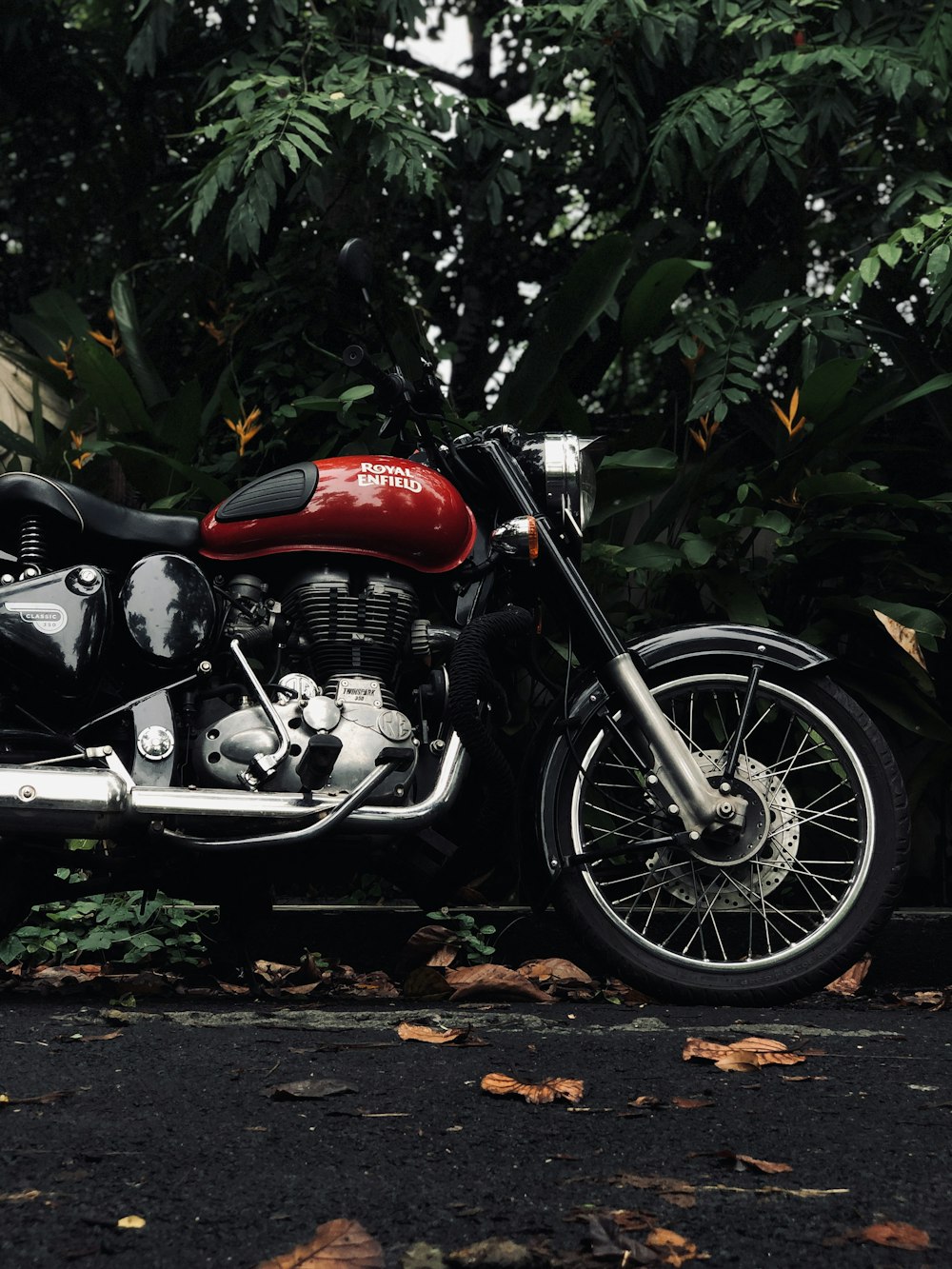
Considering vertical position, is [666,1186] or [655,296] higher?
[655,296]

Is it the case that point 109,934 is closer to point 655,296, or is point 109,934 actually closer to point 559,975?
point 559,975

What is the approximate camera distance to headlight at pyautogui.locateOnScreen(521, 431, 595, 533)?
2.92m

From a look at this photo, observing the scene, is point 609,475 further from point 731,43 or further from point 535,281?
point 535,281

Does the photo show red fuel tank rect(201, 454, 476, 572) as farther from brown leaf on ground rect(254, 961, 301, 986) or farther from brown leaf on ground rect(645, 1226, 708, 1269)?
brown leaf on ground rect(645, 1226, 708, 1269)

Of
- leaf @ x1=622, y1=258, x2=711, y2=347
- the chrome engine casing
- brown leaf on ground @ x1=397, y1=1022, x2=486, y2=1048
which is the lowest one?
brown leaf on ground @ x1=397, y1=1022, x2=486, y2=1048

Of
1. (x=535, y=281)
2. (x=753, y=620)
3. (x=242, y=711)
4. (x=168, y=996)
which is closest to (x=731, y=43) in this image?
(x=535, y=281)

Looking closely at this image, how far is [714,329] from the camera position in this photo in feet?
13.5

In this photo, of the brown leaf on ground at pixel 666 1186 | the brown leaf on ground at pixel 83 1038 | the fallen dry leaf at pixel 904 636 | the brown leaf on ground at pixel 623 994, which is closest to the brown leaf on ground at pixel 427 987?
the brown leaf on ground at pixel 623 994

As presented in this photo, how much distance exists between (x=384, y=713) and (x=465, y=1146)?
1.26 metres

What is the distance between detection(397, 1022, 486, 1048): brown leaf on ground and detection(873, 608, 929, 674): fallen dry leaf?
1.75 metres

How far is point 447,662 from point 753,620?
4.03 feet

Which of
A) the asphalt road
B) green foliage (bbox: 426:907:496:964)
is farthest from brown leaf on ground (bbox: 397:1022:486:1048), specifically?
green foliage (bbox: 426:907:496:964)

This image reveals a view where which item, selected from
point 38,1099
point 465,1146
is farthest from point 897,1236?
point 38,1099

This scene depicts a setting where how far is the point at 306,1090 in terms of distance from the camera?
1896 millimetres
